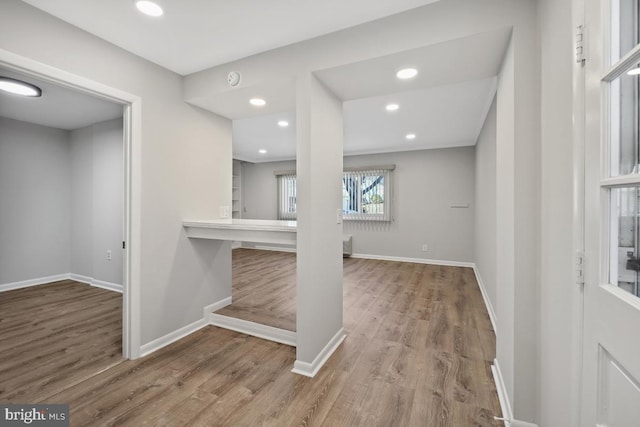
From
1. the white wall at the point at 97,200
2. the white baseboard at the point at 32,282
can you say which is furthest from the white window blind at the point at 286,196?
the white baseboard at the point at 32,282

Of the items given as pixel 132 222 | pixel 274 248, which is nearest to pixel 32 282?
pixel 132 222

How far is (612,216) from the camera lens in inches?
31.7

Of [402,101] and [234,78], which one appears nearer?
[234,78]

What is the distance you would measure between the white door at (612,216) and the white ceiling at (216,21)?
1085mm

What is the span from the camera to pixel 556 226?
114cm

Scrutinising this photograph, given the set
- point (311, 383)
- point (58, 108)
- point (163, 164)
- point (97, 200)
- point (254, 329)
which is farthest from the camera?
point (97, 200)

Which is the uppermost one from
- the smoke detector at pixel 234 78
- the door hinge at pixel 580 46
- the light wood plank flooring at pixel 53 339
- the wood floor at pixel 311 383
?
the smoke detector at pixel 234 78

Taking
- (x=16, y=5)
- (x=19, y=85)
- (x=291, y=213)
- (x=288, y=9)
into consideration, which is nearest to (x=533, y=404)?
(x=288, y=9)

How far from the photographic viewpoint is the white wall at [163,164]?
65.2 inches

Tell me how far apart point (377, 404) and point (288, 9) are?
8.37 feet

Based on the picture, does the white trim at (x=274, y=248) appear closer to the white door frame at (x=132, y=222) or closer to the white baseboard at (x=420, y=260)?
the white baseboard at (x=420, y=260)

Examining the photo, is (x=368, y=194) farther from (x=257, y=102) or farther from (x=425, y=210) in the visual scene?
(x=257, y=102)

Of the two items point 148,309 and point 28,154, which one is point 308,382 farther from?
point 28,154

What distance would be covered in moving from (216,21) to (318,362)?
101 inches
